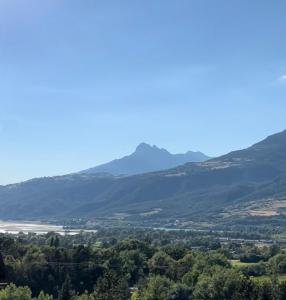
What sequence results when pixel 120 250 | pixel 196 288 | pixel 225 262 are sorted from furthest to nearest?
1. pixel 120 250
2. pixel 225 262
3. pixel 196 288

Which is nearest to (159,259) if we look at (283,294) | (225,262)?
(225,262)

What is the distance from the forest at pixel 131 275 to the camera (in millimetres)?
82000

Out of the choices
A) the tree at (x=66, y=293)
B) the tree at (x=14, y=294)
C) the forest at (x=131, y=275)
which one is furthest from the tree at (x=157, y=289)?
the tree at (x=14, y=294)

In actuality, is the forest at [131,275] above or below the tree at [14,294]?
A: below

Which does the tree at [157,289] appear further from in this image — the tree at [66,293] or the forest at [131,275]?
the tree at [66,293]

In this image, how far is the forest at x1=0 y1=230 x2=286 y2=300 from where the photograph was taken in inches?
3228

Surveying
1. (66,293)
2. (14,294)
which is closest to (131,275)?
(66,293)

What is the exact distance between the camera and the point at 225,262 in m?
116

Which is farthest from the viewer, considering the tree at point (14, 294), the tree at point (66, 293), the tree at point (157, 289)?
the tree at point (66, 293)

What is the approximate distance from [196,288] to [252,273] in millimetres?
28560

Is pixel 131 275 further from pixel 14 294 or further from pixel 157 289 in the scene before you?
pixel 14 294

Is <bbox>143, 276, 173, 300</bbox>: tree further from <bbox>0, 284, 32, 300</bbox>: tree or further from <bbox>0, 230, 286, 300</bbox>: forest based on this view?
<bbox>0, 284, 32, 300</bbox>: tree

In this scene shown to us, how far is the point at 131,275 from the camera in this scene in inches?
4365

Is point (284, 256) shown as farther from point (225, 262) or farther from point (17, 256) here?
point (17, 256)
